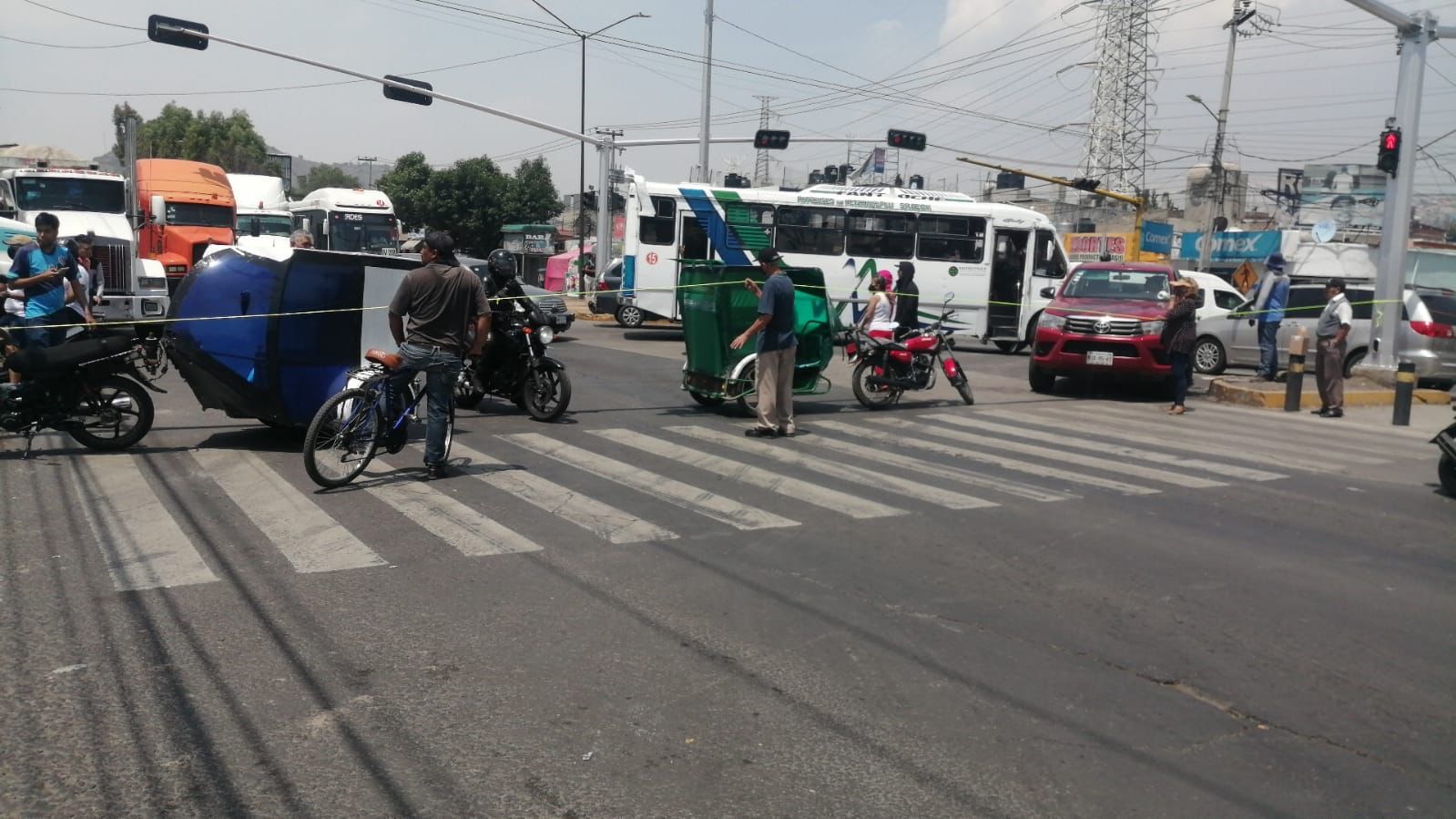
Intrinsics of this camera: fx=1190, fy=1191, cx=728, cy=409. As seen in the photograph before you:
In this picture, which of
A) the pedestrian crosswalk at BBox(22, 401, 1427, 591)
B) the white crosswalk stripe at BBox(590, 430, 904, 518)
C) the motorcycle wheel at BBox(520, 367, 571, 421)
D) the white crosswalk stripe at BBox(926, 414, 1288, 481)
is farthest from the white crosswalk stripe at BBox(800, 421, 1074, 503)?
the motorcycle wheel at BBox(520, 367, 571, 421)

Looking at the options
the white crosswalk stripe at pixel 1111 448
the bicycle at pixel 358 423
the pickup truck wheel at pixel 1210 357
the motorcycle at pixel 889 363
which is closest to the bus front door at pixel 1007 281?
the pickup truck wheel at pixel 1210 357

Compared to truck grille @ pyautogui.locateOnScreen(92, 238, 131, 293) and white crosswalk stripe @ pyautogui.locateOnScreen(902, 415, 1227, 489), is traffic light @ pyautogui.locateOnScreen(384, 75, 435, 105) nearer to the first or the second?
truck grille @ pyautogui.locateOnScreen(92, 238, 131, 293)

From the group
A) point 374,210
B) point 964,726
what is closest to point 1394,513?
point 964,726

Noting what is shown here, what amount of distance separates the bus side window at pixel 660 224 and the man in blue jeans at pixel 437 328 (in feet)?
55.6

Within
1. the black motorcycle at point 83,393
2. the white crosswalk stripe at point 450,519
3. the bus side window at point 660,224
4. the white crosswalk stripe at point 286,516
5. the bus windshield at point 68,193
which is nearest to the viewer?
the white crosswalk stripe at point 286,516

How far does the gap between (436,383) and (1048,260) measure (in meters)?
20.4

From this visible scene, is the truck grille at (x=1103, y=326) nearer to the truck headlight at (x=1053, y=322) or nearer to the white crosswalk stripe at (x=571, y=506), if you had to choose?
the truck headlight at (x=1053, y=322)

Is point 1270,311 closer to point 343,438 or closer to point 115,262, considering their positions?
point 343,438

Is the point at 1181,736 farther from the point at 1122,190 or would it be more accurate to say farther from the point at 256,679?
the point at 1122,190

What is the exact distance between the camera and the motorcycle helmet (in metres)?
12.7

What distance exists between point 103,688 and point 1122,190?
244 feet

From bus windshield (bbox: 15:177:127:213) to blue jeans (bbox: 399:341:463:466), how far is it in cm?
1811

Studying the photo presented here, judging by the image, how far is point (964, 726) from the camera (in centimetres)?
465

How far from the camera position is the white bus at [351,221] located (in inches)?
1348
